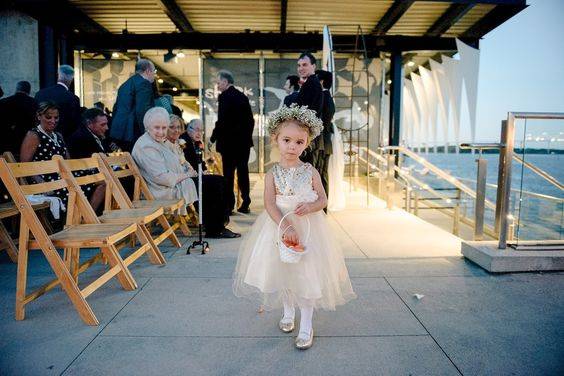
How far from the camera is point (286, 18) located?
9.23 metres

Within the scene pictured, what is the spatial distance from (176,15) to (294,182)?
7.98 m

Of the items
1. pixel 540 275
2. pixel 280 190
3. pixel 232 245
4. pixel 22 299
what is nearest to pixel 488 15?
pixel 540 275

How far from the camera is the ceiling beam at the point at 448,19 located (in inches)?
331

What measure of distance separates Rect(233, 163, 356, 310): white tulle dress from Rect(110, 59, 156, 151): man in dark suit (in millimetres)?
3102

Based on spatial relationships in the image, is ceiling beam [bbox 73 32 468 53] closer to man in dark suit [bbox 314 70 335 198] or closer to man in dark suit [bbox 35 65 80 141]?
man in dark suit [bbox 35 65 80 141]

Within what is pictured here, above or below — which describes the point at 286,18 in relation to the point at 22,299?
above

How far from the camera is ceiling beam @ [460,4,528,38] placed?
325 inches

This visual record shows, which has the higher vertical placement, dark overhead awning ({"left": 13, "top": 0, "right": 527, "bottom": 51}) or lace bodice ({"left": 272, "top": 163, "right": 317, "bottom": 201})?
dark overhead awning ({"left": 13, "top": 0, "right": 527, "bottom": 51})

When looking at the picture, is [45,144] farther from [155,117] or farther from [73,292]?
[73,292]

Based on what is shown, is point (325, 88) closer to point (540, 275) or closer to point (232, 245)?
point (232, 245)

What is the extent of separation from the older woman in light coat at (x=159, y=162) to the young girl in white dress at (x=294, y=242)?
196 cm

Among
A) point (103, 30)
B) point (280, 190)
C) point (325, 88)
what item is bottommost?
point (280, 190)

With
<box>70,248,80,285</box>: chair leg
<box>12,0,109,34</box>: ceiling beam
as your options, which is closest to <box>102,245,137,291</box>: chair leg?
<box>70,248,80,285</box>: chair leg

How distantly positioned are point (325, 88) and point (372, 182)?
5309 mm
